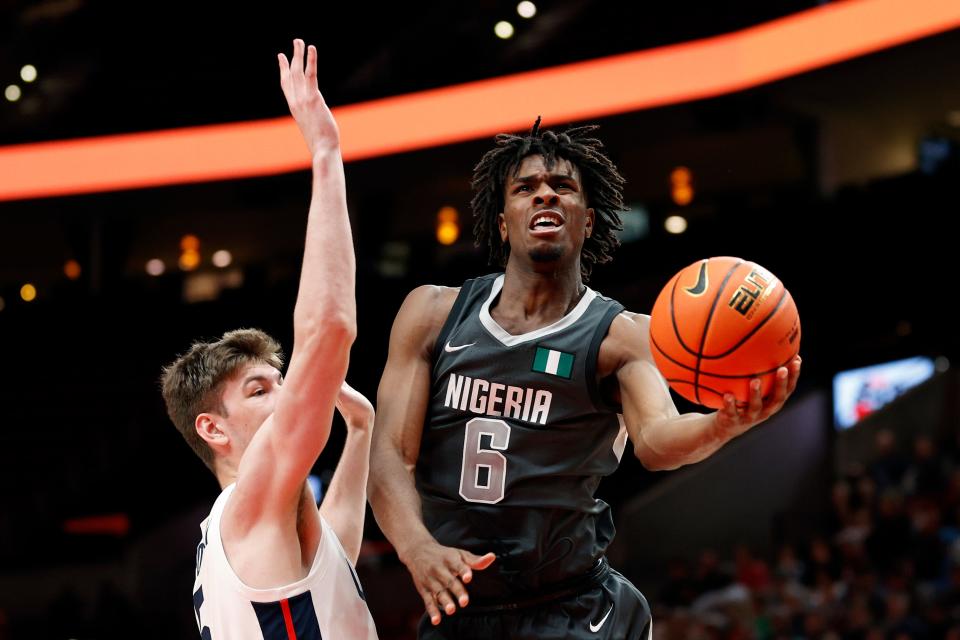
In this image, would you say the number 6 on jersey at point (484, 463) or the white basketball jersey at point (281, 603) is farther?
the number 6 on jersey at point (484, 463)

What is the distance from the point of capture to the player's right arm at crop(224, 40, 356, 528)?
2936mm

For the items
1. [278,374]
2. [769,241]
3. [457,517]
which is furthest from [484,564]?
[769,241]

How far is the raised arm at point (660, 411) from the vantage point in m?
2.89

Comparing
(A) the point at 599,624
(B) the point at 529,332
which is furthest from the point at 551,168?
(A) the point at 599,624

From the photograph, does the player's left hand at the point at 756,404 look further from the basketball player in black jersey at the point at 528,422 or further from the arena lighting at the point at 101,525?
the arena lighting at the point at 101,525

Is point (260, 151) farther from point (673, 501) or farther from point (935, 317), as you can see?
point (935, 317)

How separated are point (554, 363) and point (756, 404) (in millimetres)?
718

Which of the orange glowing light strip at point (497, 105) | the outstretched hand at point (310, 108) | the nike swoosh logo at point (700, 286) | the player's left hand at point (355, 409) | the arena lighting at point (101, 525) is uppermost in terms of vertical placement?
the orange glowing light strip at point (497, 105)

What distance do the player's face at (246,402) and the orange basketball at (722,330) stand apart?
1.09 metres

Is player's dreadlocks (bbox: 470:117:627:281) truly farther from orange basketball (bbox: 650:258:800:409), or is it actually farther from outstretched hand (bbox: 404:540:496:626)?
outstretched hand (bbox: 404:540:496:626)

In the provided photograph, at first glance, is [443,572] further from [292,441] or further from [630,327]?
[630,327]

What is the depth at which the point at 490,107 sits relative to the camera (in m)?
13.0

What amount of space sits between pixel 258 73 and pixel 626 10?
4584mm

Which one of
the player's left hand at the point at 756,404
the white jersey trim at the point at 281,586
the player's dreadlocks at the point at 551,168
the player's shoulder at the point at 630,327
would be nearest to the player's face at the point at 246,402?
the white jersey trim at the point at 281,586
